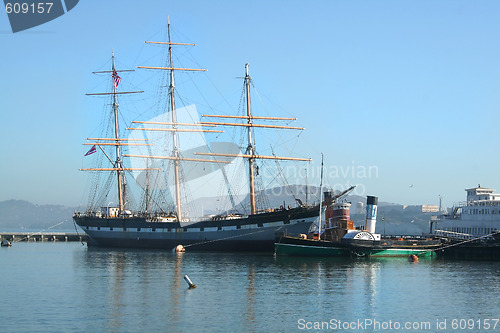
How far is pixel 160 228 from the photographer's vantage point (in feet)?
292

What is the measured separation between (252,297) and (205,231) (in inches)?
1688

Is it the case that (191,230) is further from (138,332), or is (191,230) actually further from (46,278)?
(138,332)

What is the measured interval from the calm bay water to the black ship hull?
13284 mm

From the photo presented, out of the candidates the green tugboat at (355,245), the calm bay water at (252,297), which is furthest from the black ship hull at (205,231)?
the calm bay water at (252,297)

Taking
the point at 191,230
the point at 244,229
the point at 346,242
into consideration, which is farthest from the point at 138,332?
the point at 191,230

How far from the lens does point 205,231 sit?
83.1 m

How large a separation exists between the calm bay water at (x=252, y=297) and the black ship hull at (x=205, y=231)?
1328 centimetres

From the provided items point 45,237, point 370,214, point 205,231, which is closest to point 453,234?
point 370,214

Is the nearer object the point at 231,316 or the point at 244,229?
the point at 231,316

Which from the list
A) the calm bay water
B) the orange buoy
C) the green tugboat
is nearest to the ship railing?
the green tugboat

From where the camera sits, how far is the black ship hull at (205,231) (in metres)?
75.6

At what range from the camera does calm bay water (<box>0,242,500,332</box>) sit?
32750 millimetres

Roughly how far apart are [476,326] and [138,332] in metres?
16.5

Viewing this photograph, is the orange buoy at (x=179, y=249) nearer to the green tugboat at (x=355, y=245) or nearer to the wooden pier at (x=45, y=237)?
the green tugboat at (x=355, y=245)
